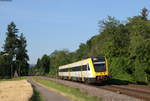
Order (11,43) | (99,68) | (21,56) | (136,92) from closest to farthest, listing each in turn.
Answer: (136,92), (99,68), (11,43), (21,56)

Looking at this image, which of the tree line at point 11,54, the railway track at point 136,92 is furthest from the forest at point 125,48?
the railway track at point 136,92

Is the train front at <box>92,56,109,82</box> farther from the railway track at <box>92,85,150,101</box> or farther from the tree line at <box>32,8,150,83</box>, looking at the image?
the tree line at <box>32,8,150,83</box>

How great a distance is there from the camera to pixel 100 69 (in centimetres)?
3662

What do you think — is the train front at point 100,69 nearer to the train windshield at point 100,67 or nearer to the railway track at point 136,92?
the train windshield at point 100,67

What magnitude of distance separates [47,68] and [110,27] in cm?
10800

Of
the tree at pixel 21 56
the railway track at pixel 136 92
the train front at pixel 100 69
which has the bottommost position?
the railway track at pixel 136 92

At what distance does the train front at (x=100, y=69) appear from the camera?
119ft

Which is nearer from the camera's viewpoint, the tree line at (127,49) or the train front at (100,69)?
the train front at (100,69)

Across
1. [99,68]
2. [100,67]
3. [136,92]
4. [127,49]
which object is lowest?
[136,92]

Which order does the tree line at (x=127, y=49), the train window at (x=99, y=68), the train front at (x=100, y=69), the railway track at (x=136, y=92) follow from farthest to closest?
1. the tree line at (x=127, y=49)
2. the train window at (x=99, y=68)
3. the train front at (x=100, y=69)
4. the railway track at (x=136, y=92)

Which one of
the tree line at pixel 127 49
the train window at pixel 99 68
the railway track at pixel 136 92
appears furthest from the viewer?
the tree line at pixel 127 49

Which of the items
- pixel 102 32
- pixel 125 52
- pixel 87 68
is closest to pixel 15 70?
pixel 102 32

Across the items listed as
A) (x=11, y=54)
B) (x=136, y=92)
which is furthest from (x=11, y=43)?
→ (x=136, y=92)

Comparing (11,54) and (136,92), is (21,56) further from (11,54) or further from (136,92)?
(136,92)
